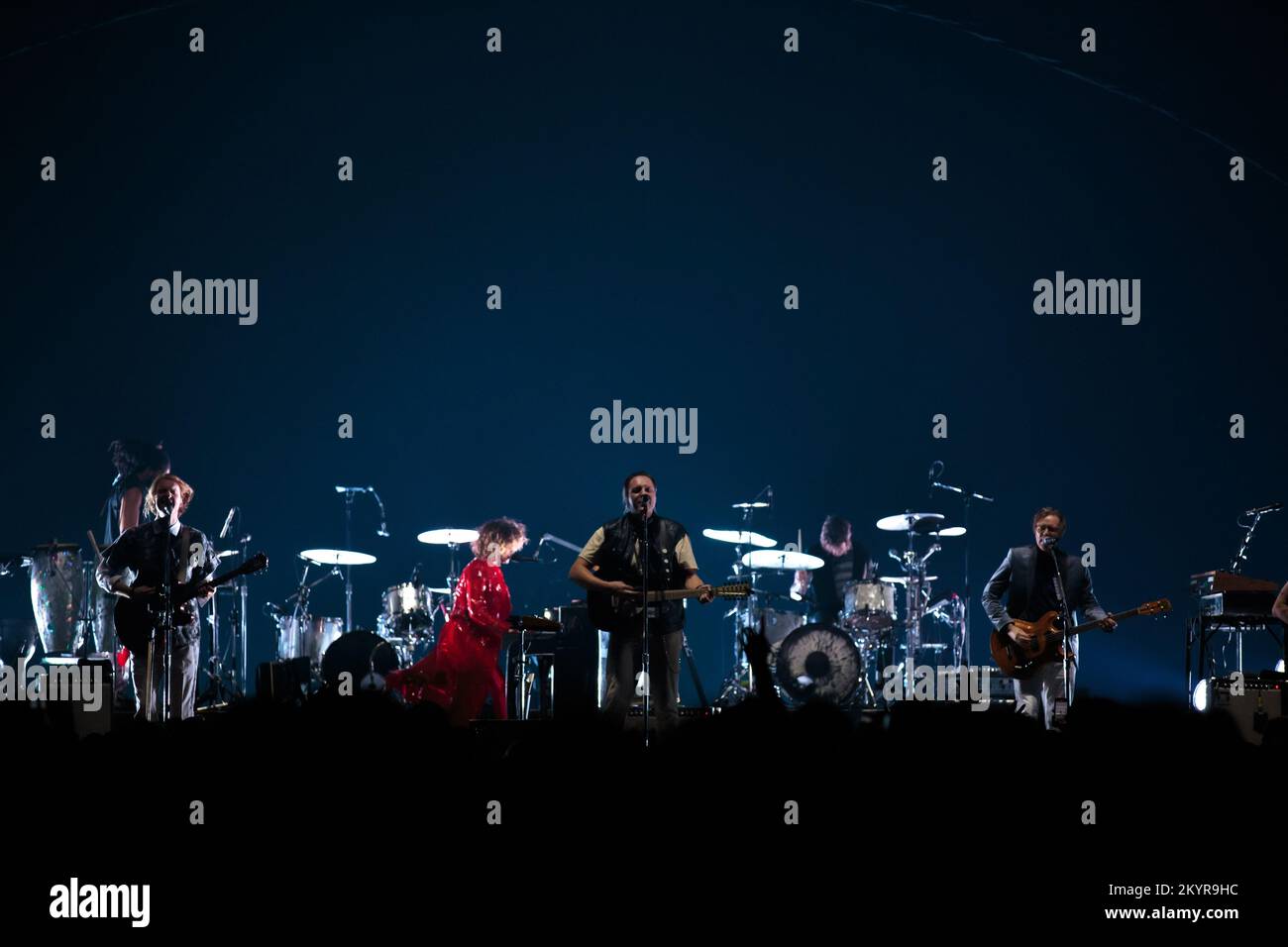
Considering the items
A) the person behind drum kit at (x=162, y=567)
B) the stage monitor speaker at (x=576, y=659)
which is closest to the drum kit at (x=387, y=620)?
the stage monitor speaker at (x=576, y=659)

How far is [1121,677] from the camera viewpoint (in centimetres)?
1366

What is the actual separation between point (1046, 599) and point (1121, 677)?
5612mm

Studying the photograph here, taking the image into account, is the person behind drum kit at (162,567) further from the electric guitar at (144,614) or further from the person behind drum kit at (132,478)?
the person behind drum kit at (132,478)

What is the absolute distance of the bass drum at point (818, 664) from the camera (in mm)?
11305

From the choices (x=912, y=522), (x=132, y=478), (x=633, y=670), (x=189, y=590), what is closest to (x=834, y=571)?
(x=912, y=522)

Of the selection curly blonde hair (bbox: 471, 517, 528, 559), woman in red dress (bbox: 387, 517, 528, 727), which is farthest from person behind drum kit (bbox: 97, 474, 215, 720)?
curly blonde hair (bbox: 471, 517, 528, 559)

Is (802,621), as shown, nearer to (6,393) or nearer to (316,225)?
(316,225)

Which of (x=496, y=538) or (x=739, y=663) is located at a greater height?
(x=496, y=538)

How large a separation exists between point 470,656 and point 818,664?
339 cm

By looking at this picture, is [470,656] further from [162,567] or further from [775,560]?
[775,560]

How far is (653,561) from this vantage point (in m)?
7.88
